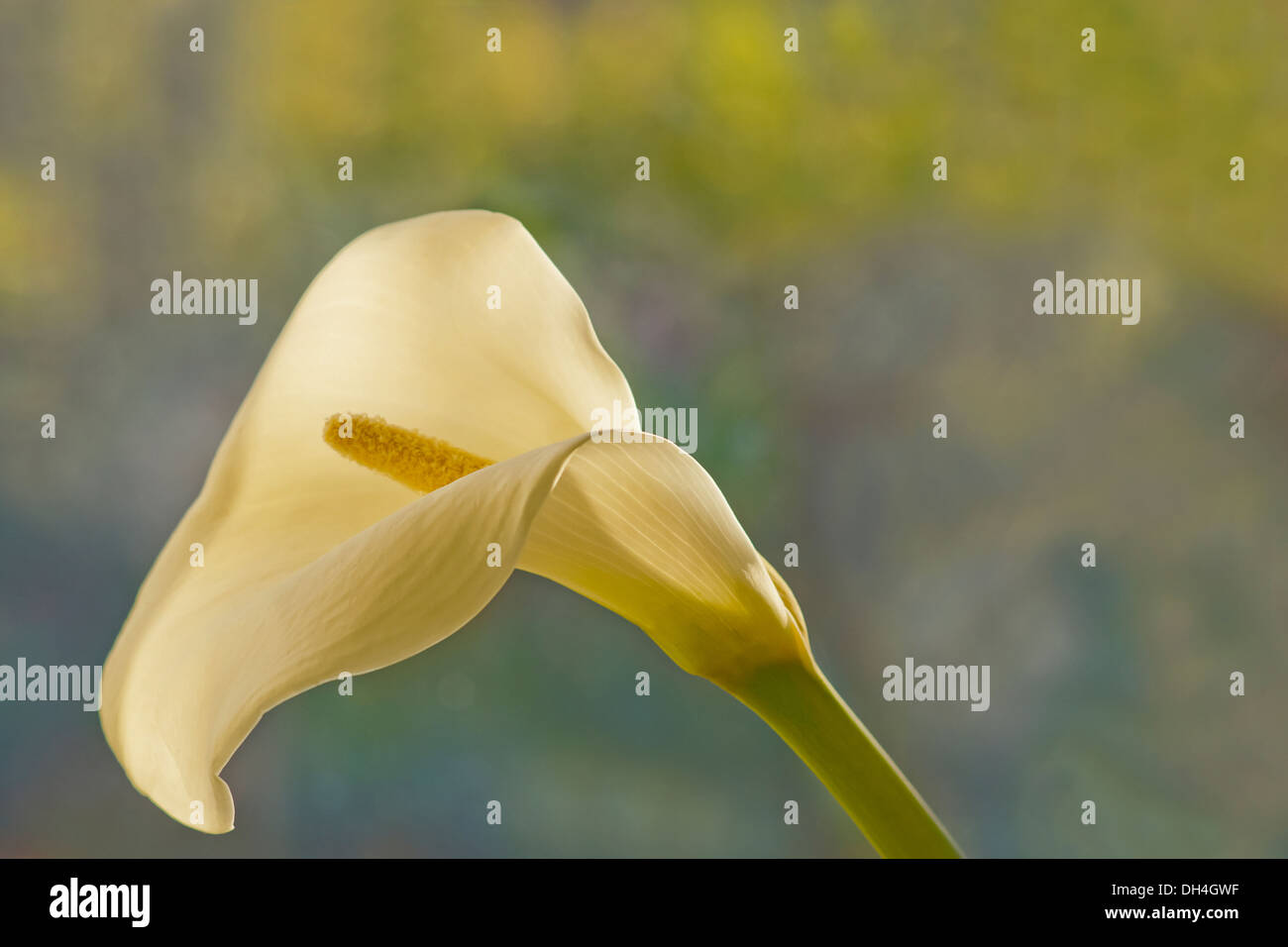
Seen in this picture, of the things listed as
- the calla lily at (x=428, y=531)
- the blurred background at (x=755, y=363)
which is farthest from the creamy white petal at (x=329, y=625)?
the blurred background at (x=755, y=363)

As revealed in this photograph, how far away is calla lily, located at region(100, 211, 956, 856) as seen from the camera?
0.19m

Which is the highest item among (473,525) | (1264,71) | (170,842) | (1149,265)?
(1264,71)

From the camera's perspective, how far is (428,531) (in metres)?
0.19

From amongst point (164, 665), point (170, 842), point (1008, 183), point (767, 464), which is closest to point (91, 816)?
point (170, 842)

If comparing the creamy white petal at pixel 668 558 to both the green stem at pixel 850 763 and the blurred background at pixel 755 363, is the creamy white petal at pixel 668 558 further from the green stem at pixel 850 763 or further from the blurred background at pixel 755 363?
the blurred background at pixel 755 363

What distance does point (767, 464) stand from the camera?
0.83m

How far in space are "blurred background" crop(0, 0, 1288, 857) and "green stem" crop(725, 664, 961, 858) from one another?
563 millimetres

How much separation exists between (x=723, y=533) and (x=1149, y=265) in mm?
739

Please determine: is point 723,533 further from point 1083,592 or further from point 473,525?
point 1083,592

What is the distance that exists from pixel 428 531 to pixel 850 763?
12 cm

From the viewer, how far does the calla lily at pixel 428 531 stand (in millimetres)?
191

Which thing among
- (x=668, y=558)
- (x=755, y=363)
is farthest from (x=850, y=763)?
(x=755, y=363)

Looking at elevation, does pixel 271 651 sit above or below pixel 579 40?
below

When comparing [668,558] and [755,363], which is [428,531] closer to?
[668,558]
